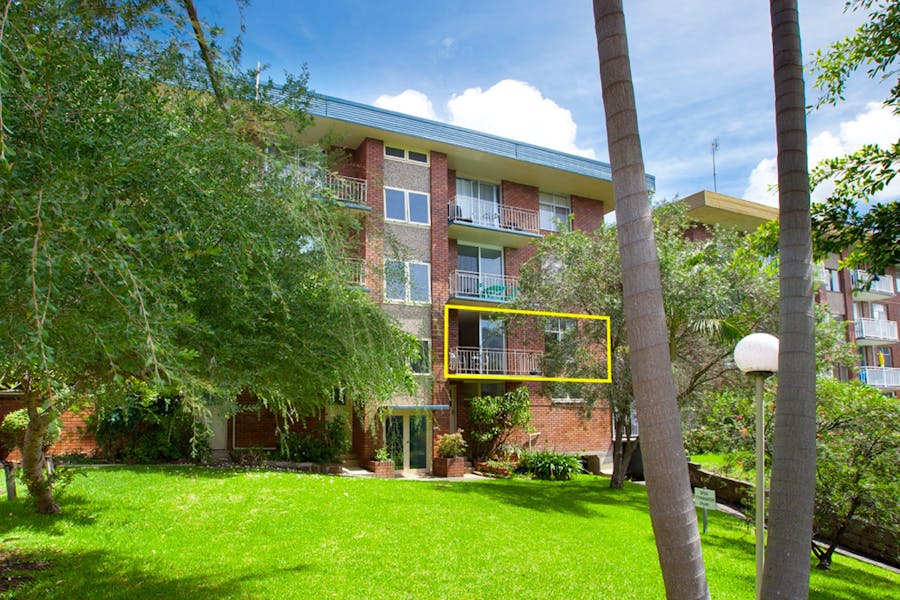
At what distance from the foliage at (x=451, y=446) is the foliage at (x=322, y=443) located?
286cm

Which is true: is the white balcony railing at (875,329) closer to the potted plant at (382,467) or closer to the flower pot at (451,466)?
the flower pot at (451,466)

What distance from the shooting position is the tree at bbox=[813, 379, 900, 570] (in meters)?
10.2

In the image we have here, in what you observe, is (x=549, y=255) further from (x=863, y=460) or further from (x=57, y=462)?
(x=57, y=462)

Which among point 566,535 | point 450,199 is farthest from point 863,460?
point 450,199

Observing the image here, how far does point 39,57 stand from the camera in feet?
11.1

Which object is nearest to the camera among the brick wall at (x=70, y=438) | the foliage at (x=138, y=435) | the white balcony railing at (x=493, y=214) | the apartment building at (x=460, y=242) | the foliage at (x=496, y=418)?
the foliage at (x=138, y=435)

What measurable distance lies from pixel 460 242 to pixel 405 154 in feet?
12.0

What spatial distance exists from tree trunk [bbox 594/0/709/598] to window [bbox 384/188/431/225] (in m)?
18.8

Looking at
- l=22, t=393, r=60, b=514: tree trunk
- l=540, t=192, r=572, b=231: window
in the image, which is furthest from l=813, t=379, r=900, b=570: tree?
l=540, t=192, r=572, b=231: window

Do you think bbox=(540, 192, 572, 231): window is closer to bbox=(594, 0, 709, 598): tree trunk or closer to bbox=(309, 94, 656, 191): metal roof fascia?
bbox=(309, 94, 656, 191): metal roof fascia

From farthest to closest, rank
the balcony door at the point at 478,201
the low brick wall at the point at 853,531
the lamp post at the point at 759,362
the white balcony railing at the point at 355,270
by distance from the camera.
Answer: the balcony door at the point at 478,201 < the low brick wall at the point at 853,531 < the lamp post at the point at 759,362 < the white balcony railing at the point at 355,270

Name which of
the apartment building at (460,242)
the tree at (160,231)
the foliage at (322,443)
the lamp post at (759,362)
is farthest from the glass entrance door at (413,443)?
the lamp post at (759,362)

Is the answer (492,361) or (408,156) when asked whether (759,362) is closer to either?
(492,361)

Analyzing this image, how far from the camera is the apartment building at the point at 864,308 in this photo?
3038 cm
